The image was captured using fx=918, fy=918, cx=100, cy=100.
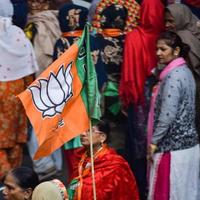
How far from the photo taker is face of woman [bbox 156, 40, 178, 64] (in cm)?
772

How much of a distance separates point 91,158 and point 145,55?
2049mm

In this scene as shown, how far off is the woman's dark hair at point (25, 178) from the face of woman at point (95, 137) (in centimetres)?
82

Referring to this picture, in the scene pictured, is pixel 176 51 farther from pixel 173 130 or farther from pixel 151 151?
pixel 151 151

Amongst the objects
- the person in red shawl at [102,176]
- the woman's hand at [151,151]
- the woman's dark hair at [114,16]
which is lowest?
the woman's hand at [151,151]

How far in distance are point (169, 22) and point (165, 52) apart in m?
0.55

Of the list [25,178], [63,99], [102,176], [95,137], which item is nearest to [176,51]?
[95,137]

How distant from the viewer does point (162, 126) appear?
24.8ft

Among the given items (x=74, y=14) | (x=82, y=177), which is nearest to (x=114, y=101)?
(x=74, y=14)

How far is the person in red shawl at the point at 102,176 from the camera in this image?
6969 mm

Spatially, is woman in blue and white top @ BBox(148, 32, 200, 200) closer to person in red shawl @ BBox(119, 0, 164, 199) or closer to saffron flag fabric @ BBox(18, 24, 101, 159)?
person in red shawl @ BBox(119, 0, 164, 199)

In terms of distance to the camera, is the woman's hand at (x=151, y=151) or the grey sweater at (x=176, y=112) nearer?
the grey sweater at (x=176, y=112)

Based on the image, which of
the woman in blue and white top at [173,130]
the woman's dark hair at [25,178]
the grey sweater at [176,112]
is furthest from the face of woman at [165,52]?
the woman's dark hair at [25,178]

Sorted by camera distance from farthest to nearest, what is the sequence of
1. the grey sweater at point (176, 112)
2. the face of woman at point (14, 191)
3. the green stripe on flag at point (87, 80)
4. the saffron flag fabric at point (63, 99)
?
1. the grey sweater at point (176, 112)
2. the green stripe on flag at point (87, 80)
3. the saffron flag fabric at point (63, 99)
4. the face of woman at point (14, 191)

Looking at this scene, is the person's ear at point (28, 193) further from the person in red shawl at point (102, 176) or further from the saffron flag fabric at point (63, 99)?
the person in red shawl at point (102, 176)
